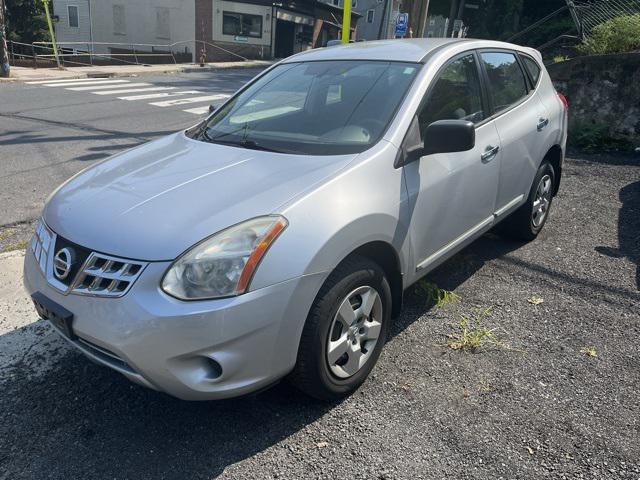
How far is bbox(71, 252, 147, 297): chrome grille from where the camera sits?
2234mm

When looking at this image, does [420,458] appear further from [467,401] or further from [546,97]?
[546,97]

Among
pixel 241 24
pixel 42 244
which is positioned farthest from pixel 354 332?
pixel 241 24

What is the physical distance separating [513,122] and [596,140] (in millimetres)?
5529

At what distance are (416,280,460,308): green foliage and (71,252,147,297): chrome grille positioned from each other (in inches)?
89.5

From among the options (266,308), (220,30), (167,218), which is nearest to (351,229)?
(266,308)

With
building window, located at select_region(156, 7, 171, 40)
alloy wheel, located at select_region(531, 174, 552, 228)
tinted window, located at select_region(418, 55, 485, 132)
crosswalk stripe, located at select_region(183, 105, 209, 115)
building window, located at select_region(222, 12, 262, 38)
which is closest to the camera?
tinted window, located at select_region(418, 55, 485, 132)

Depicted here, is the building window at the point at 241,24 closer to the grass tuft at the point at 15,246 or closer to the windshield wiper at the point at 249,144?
the grass tuft at the point at 15,246

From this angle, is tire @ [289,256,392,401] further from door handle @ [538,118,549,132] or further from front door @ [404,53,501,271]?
door handle @ [538,118,549,132]

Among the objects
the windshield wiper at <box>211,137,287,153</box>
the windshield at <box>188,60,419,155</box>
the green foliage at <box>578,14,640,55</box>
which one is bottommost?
the windshield wiper at <box>211,137,287,153</box>

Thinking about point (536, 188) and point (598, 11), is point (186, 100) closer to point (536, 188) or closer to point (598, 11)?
point (598, 11)

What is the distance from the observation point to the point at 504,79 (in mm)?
4223

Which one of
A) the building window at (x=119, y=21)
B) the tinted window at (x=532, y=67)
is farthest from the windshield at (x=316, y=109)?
the building window at (x=119, y=21)

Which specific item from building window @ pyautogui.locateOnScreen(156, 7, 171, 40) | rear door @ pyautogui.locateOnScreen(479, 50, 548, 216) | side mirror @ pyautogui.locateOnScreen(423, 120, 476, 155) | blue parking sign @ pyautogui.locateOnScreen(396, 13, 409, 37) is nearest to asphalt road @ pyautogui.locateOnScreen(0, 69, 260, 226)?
side mirror @ pyautogui.locateOnScreen(423, 120, 476, 155)

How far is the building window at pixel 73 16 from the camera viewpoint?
119ft
